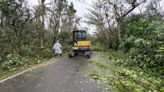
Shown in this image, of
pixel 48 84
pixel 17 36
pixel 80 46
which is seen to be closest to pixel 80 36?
pixel 80 46

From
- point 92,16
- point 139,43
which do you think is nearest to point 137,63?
point 139,43

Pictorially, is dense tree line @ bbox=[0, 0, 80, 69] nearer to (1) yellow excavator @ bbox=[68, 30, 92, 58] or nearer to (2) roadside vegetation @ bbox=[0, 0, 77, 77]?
(2) roadside vegetation @ bbox=[0, 0, 77, 77]

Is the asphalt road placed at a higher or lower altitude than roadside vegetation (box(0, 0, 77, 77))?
lower

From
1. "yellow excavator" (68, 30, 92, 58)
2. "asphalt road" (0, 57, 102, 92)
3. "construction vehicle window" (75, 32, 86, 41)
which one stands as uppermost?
"construction vehicle window" (75, 32, 86, 41)

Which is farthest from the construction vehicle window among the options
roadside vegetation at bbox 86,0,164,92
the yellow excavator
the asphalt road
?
the asphalt road

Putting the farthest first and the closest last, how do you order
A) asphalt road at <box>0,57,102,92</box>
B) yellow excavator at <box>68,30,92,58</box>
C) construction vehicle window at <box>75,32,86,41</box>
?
construction vehicle window at <box>75,32,86,41</box> < yellow excavator at <box>68,30,92,58</box> < asphalt road at <box>0,57,102,92</box>

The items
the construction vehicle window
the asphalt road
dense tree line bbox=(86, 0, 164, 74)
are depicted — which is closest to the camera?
the asphalt road

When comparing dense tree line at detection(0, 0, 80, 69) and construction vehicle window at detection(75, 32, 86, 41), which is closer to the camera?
dense tree line at detection(0, 0, 80, 69)

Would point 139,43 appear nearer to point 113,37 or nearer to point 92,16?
point 113,37

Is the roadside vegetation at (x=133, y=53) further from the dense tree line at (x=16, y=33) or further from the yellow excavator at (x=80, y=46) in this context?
the dense tree line at (x=16, y=33)

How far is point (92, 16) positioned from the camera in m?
48.5

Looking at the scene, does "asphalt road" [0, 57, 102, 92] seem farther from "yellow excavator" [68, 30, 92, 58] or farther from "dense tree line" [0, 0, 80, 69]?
"yellow excavator" [68, 30, 92, 58]

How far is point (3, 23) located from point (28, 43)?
4154mm

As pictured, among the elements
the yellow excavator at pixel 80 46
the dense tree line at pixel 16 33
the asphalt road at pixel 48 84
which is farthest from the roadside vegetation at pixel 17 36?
the asphalt road at pixel 48 84
